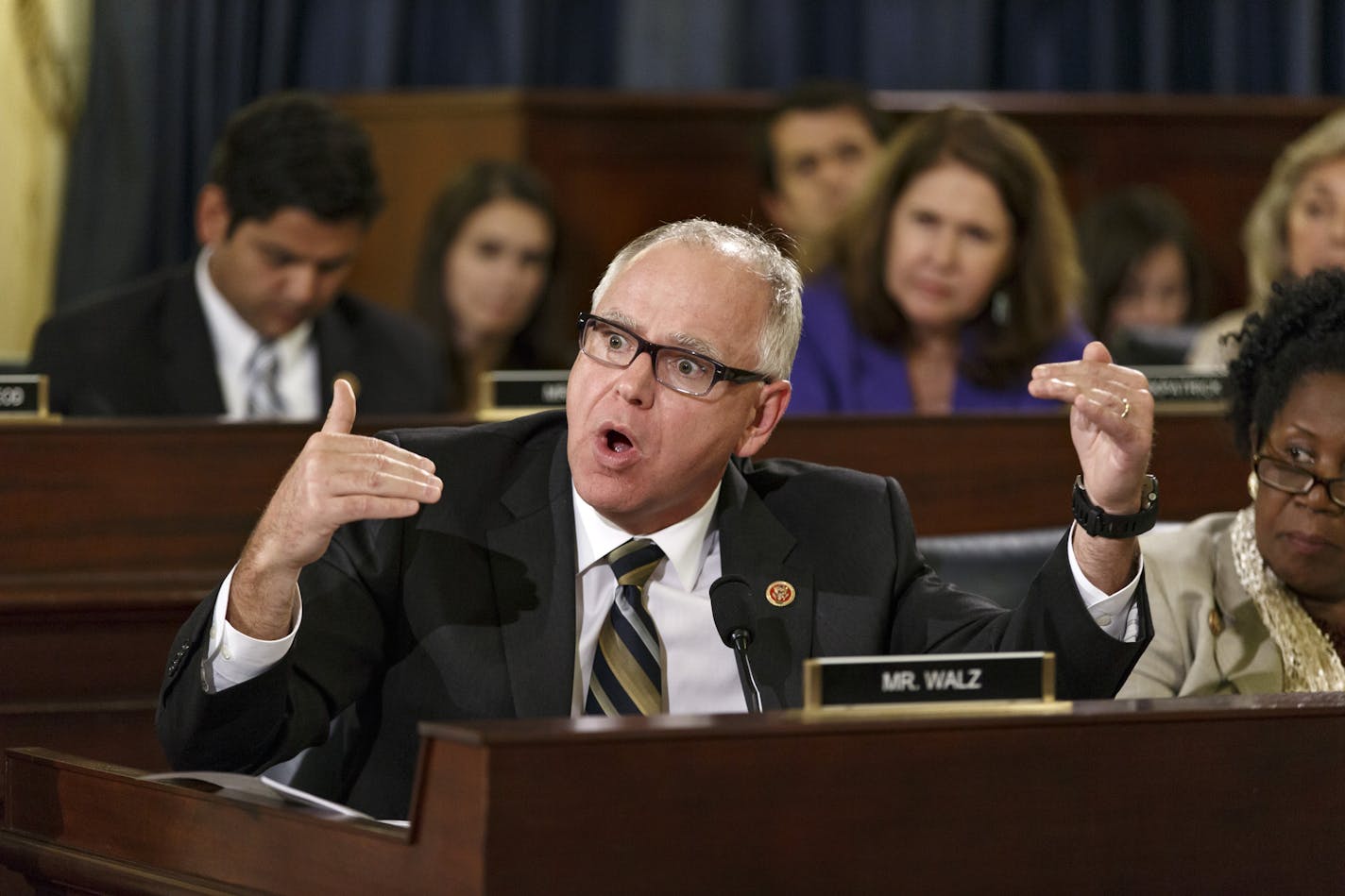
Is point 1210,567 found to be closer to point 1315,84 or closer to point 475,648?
point 475,648

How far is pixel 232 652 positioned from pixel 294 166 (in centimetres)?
226

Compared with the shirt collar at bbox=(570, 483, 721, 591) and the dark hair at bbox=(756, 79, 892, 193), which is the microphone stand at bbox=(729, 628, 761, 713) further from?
the dark hair at bbox=(756, 79, 892, 193)

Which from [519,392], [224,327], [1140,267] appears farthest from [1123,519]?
[1140,267]

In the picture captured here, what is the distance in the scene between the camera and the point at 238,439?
2580 millimetres

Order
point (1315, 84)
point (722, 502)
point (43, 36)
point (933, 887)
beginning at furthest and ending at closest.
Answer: point (1315, 84), point (43, 36), point (722, 502), point (933, 887)

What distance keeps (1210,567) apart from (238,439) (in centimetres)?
132

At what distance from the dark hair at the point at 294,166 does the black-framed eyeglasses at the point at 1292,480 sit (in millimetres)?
2199

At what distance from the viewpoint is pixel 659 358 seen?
1981mm

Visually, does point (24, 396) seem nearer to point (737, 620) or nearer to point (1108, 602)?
Answer: point (737, 620)

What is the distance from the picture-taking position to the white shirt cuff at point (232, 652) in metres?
1.69

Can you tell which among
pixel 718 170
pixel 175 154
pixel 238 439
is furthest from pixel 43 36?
pixel 238 439

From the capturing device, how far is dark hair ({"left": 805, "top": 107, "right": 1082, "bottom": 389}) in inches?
146

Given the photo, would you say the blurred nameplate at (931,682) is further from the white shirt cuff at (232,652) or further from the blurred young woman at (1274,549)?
the blurred young woman at (1274,549)

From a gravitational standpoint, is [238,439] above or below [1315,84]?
below
